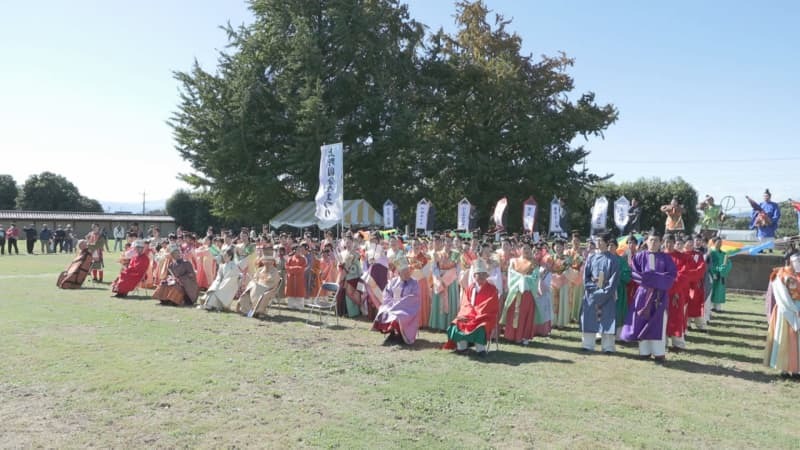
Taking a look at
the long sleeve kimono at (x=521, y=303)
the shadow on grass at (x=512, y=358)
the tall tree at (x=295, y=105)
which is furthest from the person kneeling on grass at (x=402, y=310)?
the tall tree at (x=295, y=105)

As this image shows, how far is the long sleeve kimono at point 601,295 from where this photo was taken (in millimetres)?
10203

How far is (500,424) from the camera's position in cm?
635

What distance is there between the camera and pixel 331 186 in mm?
15117

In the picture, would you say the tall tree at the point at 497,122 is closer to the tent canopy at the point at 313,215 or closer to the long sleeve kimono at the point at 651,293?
the tent canopy at the point at 313,215

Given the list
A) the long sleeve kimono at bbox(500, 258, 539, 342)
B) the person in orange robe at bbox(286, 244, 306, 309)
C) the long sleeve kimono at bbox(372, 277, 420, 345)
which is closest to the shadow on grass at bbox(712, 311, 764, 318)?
the long sleeve kimono at bbox(500, 258, 539, 342)

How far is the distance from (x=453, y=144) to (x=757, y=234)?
1731cm

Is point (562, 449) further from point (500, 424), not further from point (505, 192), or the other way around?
point (505, 192)

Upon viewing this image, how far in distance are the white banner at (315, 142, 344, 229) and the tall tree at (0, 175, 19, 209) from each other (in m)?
79.0

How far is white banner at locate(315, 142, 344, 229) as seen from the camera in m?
14.9

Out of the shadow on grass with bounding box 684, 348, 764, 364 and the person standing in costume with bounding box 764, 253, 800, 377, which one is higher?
the person standing in costume with bounding box 764, 253, 800, 377

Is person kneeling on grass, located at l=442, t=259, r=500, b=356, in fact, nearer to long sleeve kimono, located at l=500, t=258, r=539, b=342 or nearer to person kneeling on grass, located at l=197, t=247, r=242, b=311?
long sleeve kimono, located at l=500, t=258, r=539, b=342

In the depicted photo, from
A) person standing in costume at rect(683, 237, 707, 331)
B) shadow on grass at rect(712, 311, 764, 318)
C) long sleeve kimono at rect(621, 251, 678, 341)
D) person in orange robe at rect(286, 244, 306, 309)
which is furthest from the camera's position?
shadow on grass at rect(712, 311, 764, 318)

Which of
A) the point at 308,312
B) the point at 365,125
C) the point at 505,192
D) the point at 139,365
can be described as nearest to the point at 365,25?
the point at 365,125

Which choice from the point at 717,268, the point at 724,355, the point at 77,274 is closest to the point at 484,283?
the point at 724,355
